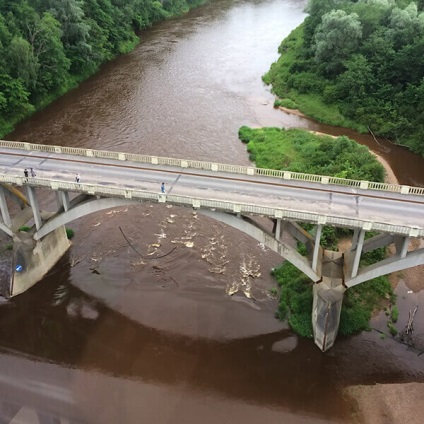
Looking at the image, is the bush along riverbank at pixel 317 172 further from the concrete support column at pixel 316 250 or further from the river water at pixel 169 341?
the concrete support column at pixel 316 250

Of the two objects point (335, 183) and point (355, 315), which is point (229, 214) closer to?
point (335, 183)

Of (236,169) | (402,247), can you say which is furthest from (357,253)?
(236,169)

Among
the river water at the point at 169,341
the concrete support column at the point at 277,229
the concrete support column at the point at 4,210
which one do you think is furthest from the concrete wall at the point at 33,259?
the concrete support column at the point at 277,229

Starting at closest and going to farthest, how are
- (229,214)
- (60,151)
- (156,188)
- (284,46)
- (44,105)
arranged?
(229,214)
(156,188)
(60,151)
(44,105)
(284,46)

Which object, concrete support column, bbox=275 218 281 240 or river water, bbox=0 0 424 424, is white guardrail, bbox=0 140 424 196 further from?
river water, bbox=0 0 424 424

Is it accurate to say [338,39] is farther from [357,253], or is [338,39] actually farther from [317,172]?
[357,253]

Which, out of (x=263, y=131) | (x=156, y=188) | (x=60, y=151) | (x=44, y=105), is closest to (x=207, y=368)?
(x=156, y=188)
